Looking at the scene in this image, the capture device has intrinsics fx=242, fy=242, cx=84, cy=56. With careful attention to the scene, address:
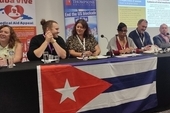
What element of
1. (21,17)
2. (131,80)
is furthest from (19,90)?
(21,17)

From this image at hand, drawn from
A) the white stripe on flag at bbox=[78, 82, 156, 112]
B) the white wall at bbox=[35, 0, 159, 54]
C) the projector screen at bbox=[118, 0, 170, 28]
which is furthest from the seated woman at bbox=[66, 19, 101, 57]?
the projector screen at bbox=[118, 0, 170, 28]

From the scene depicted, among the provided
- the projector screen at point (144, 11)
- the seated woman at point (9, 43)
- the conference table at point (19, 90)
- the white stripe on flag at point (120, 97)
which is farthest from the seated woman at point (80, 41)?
the projector screen at point (144, 11)

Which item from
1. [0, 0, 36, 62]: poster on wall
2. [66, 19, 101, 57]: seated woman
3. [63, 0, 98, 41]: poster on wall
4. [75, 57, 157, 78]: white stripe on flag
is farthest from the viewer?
[63, 0, 98, 41]: poster on wall

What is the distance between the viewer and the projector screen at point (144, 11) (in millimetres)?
4961

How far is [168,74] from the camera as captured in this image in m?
2.81

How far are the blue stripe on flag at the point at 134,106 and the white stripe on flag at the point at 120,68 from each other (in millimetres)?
312

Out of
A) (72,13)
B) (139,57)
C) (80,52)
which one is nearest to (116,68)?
(139,57)

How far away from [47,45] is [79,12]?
6.48ft

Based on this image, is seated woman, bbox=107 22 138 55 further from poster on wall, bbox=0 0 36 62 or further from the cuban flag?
poster on wall, bbox=0 0 36 62

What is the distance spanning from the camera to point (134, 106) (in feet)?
8.16

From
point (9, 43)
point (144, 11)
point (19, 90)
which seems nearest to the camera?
point (19, 90)

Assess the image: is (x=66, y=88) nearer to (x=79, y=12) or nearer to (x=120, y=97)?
(x=120, y=97)

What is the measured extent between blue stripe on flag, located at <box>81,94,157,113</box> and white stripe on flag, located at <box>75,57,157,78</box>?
0.31 metres

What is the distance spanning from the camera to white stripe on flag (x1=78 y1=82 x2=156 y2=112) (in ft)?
7.33
